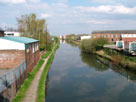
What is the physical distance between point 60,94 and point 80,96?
A: 165cm

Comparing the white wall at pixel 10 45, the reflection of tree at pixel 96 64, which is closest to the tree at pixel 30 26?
the reflection of tree at pixel 96 64

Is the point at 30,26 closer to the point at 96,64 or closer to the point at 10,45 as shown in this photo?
the point at 96,64

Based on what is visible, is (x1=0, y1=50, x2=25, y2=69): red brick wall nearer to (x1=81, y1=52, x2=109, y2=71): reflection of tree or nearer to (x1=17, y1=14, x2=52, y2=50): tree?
(x1=81, y1=52, x2=109, y2=71): reflection of tree

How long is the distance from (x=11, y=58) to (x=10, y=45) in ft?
4.02

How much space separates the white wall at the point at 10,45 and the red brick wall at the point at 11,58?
1.25 ft

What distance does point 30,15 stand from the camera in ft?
146

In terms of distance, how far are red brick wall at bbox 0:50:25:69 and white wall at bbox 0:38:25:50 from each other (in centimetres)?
38

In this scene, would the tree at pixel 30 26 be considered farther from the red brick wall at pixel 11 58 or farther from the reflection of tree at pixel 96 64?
the red brick wall at pixel 11 58

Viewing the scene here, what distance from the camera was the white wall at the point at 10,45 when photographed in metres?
15.1

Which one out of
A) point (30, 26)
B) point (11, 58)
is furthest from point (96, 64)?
point (30, 26)

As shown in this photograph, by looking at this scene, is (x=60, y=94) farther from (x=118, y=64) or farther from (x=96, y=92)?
(x=118, y=64)

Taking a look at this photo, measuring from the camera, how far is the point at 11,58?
15.0m

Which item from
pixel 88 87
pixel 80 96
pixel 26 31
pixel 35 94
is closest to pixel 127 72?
pixel 88 87

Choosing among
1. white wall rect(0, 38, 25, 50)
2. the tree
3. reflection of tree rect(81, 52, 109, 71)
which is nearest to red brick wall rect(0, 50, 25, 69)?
white wall rect(0, 38, 25, 50)
